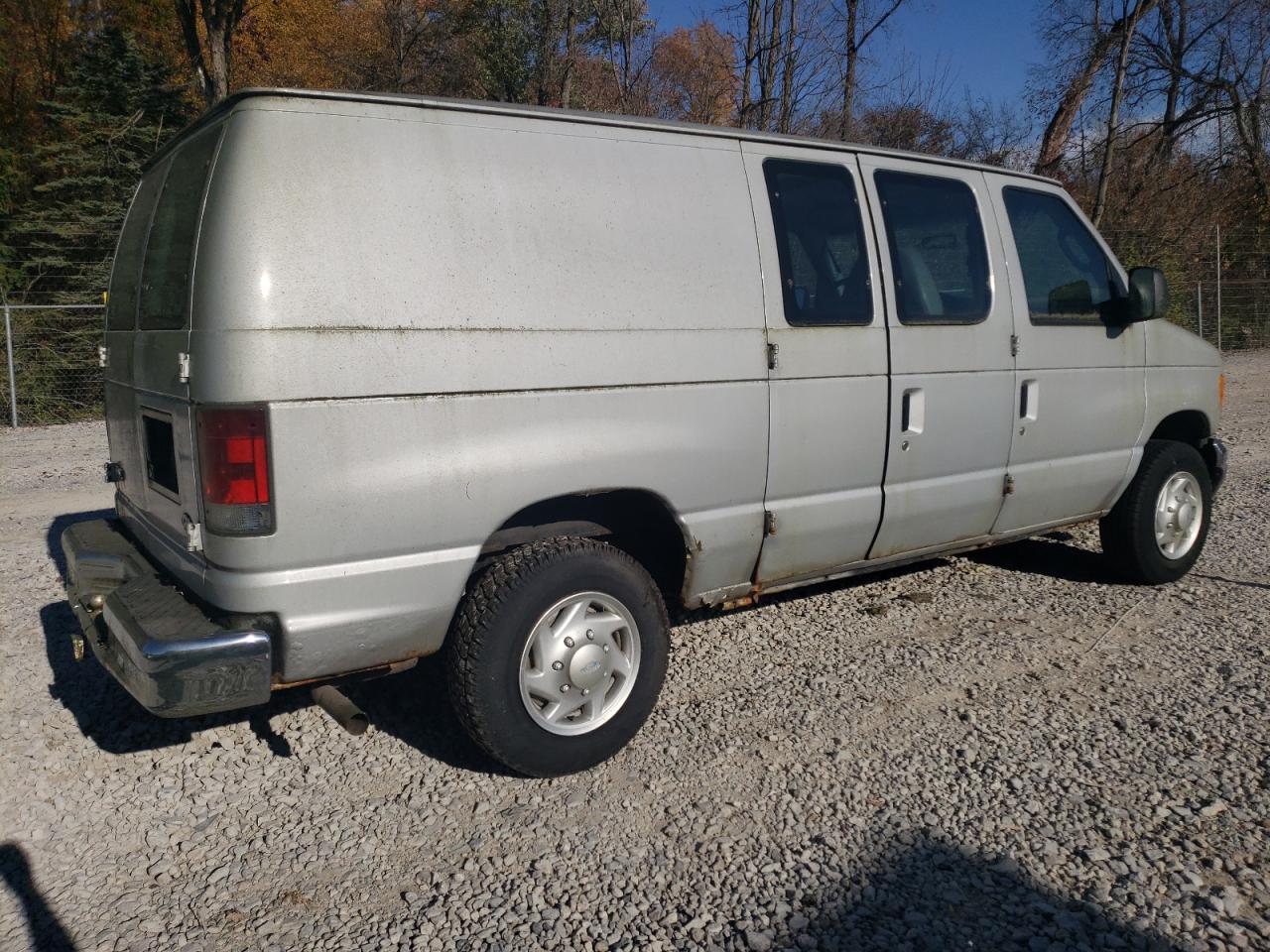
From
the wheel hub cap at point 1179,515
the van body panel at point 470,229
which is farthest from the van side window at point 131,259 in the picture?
the wheel hub cap at point 1179,515

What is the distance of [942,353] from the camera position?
15.3 feet

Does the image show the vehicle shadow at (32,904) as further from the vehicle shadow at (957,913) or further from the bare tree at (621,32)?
the bare tree at (621,32)

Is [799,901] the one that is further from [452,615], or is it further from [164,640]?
[164,640]

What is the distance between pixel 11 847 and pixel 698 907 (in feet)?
7.04

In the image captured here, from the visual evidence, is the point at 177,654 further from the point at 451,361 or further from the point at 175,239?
the point at 175,239

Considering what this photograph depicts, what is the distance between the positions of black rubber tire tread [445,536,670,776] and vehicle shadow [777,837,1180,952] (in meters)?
1.03

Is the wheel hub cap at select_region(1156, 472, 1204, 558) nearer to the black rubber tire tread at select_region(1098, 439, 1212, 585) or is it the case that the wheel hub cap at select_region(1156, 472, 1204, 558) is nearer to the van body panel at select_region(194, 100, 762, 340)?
the black rubber tire tread at select_region(1098, 439, 1212, 585)

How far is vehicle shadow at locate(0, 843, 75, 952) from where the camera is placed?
2.75m

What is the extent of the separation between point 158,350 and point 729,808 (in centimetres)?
242

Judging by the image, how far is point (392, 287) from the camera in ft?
10.5

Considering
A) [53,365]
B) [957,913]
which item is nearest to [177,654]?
[957,913]

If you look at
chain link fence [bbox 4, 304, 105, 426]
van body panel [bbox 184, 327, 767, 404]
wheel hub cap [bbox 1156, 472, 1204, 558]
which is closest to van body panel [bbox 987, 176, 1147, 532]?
wheel hub cap [bbox 1156, 472, 1204, 558]

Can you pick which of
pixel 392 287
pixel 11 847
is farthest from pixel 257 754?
pixel 392 287

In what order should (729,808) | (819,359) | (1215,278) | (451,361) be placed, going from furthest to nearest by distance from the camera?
(1215,278), (819,359), (729,808), (451,361)
